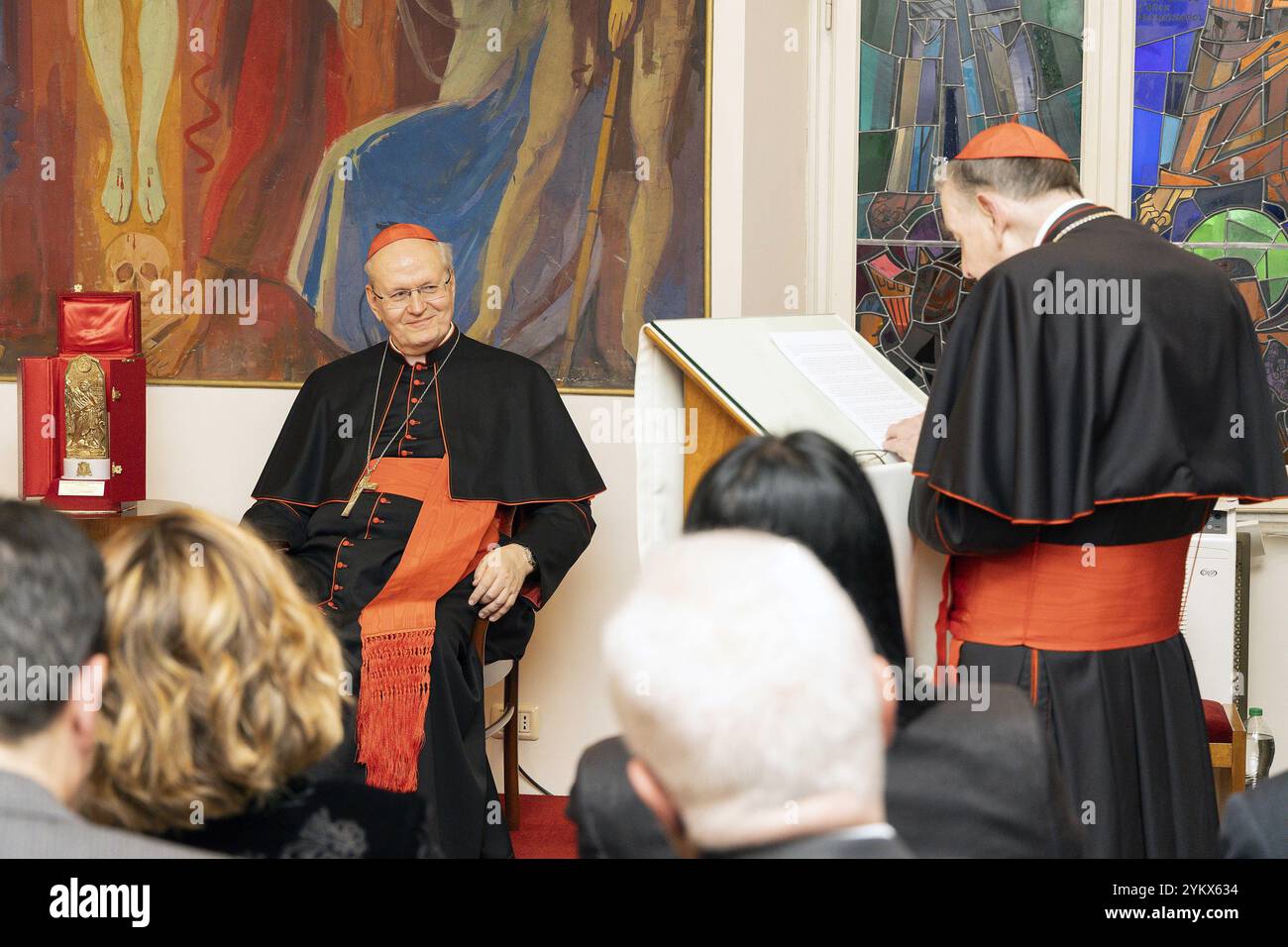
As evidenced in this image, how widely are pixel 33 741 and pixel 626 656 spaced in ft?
1.96

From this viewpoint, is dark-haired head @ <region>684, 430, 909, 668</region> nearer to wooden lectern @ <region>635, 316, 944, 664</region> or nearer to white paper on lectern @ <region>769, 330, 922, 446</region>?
wooden lectern @ <region>635, 316, 944, 664</region>

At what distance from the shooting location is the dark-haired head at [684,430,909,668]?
1640 millimetres

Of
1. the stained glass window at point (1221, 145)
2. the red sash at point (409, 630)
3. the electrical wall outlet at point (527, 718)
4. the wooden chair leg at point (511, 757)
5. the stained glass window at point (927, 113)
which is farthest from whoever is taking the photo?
the electrical wall outlet at point (527, 718)

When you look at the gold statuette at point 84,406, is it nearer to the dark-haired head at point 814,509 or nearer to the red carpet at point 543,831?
the red carpet at point 543,831

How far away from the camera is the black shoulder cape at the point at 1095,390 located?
263 cm

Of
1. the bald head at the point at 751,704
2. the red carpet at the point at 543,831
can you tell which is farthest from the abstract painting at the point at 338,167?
the bald head at the point at 751,704

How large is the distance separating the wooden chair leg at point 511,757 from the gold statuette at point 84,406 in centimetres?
150

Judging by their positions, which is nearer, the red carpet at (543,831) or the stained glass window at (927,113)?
the red carpet at (543,831)

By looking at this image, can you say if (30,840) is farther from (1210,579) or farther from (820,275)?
(820,275)

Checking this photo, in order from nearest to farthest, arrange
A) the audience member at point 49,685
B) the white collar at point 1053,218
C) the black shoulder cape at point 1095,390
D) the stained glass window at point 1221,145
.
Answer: the audience member at point 49,685 < the black shoulder cape at point 1095,390 < the white collar at point 1053,218 < the stained glass window at point 1221,145

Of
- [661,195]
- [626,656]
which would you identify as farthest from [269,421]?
[626,656]

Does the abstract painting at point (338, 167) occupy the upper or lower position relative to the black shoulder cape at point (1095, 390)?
upper

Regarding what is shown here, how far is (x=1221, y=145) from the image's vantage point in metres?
4.80

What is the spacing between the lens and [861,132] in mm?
5039
